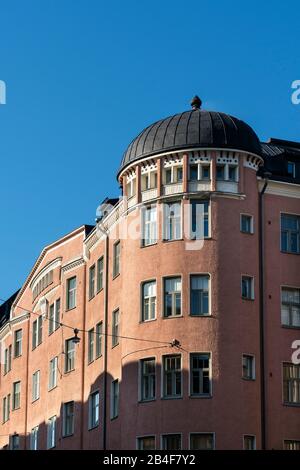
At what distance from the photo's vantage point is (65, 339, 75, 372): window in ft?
209

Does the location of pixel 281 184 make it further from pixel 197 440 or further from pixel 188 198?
pixel 197 440

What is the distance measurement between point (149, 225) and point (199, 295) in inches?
165

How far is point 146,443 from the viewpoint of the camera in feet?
172

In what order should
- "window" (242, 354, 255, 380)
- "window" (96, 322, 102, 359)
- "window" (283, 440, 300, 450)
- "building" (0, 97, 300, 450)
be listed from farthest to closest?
"window" (96, 322, 102, 359), "window" (242, 354, 255, 380), "window" (283, 440, 300, 450), "building" (0, 97, 300, 450)

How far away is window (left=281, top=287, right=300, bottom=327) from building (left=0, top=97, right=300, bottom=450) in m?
0.06

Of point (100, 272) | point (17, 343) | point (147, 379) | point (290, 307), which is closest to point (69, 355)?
point (100, 272)

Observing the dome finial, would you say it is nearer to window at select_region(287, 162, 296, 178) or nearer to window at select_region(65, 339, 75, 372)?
window at select_region(287, 162, 296, 178)

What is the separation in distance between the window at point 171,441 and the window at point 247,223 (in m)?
9.55

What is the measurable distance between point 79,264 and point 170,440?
49.3ft

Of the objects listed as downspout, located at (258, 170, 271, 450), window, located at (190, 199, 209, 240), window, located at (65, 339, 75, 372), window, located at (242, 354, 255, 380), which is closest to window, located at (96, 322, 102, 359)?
window, located at (65, 339, 75, 372)

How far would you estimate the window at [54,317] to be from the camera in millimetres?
66875

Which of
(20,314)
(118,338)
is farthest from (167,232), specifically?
(20,314)

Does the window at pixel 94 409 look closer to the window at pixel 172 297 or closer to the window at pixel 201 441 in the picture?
the window at pixel 172 297

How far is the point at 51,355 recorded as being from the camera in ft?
221
